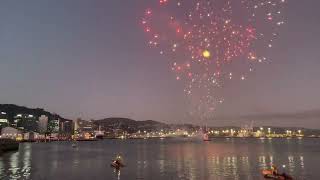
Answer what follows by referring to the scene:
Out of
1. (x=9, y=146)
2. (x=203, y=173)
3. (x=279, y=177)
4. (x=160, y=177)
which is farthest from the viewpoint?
(x=9, y=146)

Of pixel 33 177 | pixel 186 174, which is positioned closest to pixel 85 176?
pixel 33 177

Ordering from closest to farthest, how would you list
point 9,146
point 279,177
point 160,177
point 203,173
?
1. point 279,177
2. point 160,177
3. point 203,173
4. point 9,146

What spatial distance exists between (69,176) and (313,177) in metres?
37.7

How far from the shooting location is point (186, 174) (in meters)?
61.6

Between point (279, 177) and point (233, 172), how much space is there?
10231mm

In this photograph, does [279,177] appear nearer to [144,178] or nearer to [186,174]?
[186,174]

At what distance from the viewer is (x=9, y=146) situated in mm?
141875

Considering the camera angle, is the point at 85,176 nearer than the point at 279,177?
No

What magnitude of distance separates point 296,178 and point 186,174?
16.7m

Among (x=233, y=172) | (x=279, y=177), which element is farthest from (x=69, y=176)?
(x=279, y=177)

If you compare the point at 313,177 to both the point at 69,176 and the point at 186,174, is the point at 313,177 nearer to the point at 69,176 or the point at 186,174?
the point at 186,174

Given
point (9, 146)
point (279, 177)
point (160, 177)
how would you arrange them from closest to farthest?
point (279, 177)
point (160, 177)
point (9, 146)

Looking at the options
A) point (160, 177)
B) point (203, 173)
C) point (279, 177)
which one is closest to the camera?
point (279, 177)

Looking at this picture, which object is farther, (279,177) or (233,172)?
(233,172)
